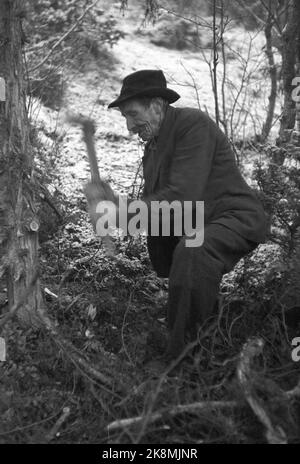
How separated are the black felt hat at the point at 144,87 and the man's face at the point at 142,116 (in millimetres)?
65

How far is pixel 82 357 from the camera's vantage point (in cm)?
366

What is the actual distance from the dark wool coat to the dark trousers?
5.1 inches

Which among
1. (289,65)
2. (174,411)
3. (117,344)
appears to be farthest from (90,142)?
(289,65)

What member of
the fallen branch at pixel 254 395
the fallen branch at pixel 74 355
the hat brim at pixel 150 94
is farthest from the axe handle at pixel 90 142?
the fallen branch at pixel 254 395

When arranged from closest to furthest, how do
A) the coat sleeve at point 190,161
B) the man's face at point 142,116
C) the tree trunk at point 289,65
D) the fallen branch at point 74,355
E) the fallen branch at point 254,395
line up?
the fallen branch at point 254,395 < the fallen branch at point 74,355 < the coat sleeve at point 190,161 < the man's face at point 142,116 < the tree trunk at point 289,65

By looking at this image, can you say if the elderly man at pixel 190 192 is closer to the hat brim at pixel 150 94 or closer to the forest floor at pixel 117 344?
the hat brim at pixel 150 94

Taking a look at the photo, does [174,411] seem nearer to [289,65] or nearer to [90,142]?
[90,142]

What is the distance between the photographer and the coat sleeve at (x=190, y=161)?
3584 millimetres

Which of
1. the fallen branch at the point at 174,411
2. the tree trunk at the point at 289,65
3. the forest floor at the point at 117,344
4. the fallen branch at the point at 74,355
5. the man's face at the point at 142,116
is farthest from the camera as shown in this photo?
the tree trunk at the point at 289,65

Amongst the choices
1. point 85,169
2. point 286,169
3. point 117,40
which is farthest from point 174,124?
point 117,40

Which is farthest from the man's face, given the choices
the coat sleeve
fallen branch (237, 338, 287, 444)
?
fallen branch (237, 338, 287, 444)

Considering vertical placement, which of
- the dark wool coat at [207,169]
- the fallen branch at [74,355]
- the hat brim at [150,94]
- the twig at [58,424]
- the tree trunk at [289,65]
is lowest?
the twig at [58,424]
